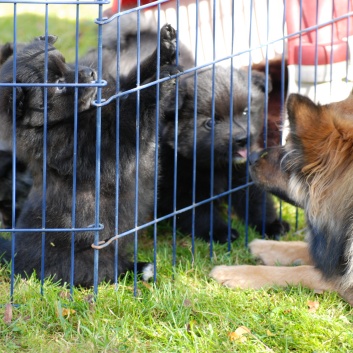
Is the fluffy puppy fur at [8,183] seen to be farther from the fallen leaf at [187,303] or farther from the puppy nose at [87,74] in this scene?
the fallen leaf at [187,303]

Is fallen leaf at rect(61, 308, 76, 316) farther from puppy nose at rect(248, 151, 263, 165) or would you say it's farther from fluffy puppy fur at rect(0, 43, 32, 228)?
fluffy puppy fur at rect(0, 43, 32, 228)

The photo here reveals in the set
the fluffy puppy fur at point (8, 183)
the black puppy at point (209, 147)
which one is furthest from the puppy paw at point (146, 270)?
the fluffy puppy fur at point (8, 183)

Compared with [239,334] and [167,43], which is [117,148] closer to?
[167,43]

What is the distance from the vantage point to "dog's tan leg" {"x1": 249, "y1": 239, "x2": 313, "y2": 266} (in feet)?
13.5

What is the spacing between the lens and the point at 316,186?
10.5 ft

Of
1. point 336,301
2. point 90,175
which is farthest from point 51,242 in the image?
A: point 336,301

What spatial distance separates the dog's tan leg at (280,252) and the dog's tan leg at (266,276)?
0.28 meters

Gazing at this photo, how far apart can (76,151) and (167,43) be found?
73 cm

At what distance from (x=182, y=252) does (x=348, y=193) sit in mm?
1365

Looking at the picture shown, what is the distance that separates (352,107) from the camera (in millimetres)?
3369

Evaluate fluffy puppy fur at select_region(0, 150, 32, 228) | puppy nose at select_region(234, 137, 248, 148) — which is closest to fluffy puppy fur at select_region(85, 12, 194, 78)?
puppy nose at select_region(234, 137, 248, 148)

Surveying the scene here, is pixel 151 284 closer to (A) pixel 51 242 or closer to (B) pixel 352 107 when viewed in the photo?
(A) pixel 51 242

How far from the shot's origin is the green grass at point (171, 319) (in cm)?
311

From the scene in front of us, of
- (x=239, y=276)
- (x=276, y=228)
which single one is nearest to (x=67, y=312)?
(x=239, y=276)
